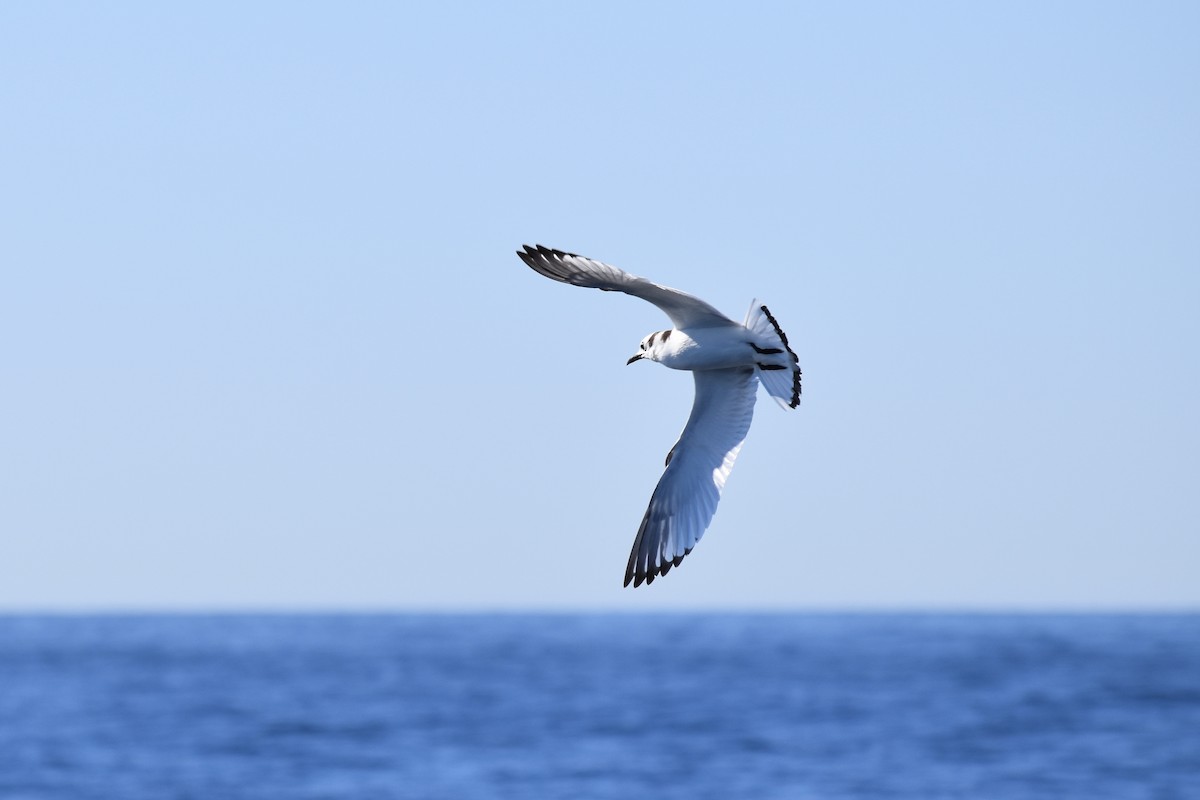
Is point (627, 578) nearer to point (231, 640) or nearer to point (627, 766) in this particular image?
point (627, 766)

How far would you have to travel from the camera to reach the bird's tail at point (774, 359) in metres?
11.2

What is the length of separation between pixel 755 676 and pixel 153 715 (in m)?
23.2

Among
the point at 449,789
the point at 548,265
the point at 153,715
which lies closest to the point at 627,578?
the point at 548,265

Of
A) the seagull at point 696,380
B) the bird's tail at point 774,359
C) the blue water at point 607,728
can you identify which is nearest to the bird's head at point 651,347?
the seagull at point 696,380

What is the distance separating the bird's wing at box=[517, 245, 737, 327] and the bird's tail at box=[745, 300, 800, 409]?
0.58 ft

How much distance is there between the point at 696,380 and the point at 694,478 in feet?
2.38

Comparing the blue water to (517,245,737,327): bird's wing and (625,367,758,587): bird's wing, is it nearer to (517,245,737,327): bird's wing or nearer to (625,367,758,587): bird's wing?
(625,367,758,587): bird's wing

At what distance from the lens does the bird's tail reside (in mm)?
11180

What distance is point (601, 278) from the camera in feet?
35.4

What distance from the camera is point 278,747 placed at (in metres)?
40.0

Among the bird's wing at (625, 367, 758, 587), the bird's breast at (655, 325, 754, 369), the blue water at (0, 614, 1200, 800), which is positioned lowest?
the blue water at (0, 614, 1200, 800)

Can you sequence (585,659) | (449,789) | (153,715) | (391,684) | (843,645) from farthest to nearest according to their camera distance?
(843,645) → (585,659) → (391,684) → (153,715) → (449,789)

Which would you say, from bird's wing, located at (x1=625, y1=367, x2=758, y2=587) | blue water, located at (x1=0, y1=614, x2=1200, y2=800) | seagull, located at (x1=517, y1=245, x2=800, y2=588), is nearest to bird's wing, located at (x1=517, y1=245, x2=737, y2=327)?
seagull, located at (x1=517, y1=245, x2=800, y2=588)

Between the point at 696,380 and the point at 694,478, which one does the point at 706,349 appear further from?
the point at 694,478
